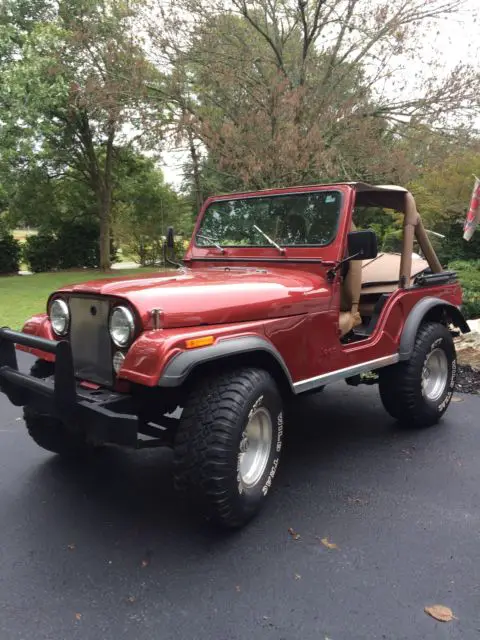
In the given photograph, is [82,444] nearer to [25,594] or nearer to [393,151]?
[25,594]

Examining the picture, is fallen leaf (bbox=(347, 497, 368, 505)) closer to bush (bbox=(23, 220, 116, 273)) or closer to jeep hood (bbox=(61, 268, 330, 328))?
jeep hood (bbox=(61, 268, 330, 328))

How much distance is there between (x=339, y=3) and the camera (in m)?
9.65

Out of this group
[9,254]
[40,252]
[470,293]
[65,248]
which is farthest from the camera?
[65,248]

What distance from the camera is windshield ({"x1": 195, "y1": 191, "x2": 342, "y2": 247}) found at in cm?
376

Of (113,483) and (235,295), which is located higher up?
(235,295)

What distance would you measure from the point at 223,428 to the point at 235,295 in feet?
2.51

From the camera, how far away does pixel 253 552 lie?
2.67 m

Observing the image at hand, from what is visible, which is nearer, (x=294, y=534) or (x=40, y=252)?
(x=294, y=534)

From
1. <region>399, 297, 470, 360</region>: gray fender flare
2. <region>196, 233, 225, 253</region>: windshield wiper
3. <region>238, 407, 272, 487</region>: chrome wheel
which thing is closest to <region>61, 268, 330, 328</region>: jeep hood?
<region>238, 407, 272, 487</region>: chrome wheel

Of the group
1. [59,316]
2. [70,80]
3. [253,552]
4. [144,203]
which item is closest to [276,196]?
[59,316]

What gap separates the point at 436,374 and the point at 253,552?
256 cm

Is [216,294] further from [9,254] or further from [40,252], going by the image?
[40,252]

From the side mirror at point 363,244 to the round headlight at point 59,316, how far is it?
1815 millimetres

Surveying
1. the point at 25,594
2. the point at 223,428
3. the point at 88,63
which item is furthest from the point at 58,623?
the point at 88,63
